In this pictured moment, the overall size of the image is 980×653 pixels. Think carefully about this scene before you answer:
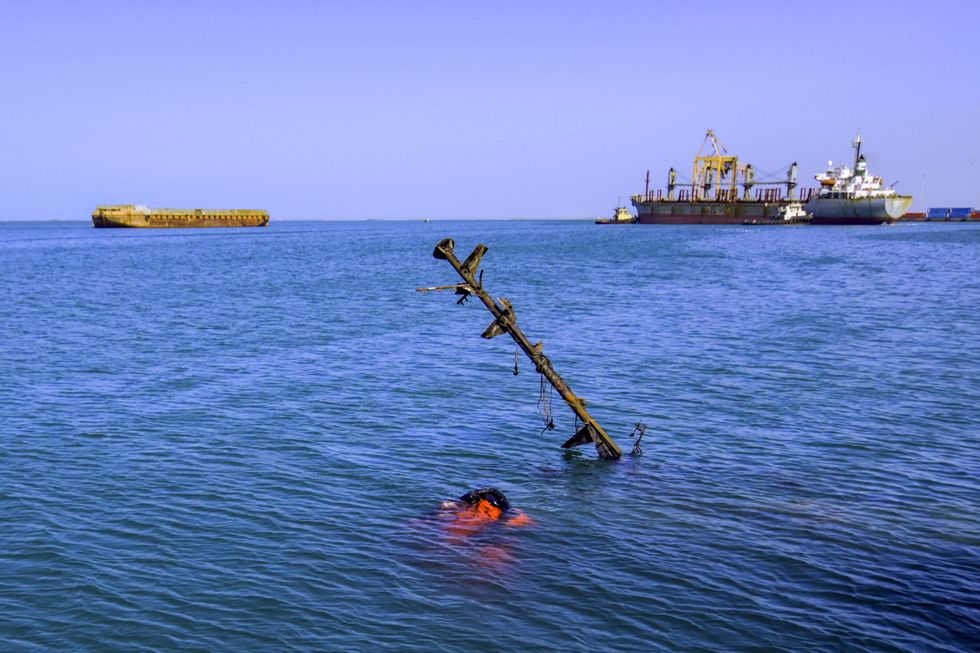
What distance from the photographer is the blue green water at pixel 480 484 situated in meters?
12.0

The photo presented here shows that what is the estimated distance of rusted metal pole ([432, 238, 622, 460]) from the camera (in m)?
16.5

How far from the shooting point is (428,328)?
1705 inches

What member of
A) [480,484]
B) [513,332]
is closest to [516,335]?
[513,332]

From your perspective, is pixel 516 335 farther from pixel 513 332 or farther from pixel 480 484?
pixel 480 484

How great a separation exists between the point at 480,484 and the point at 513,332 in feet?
12.4

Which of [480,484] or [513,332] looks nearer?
[513,332]

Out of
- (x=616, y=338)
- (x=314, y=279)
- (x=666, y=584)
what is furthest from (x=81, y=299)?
(x=666, y=584)

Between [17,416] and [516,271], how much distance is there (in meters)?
67.8

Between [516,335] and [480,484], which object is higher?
[516,335]

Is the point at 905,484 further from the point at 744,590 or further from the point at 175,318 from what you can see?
the point at 175,318

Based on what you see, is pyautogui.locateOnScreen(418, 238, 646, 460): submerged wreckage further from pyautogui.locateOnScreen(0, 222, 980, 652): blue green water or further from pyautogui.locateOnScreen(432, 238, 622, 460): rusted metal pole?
pyautogui.locateOnScreen(0, 222, 980, 652): blue green water

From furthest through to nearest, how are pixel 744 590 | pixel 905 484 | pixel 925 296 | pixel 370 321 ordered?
1. pixel 925 296
2. pixel 370 321
3. pixel 905 484
4. pixel 744 590

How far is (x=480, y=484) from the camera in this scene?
1819 cm

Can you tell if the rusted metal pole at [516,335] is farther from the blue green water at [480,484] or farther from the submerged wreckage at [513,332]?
the blue green water at [480,484]
